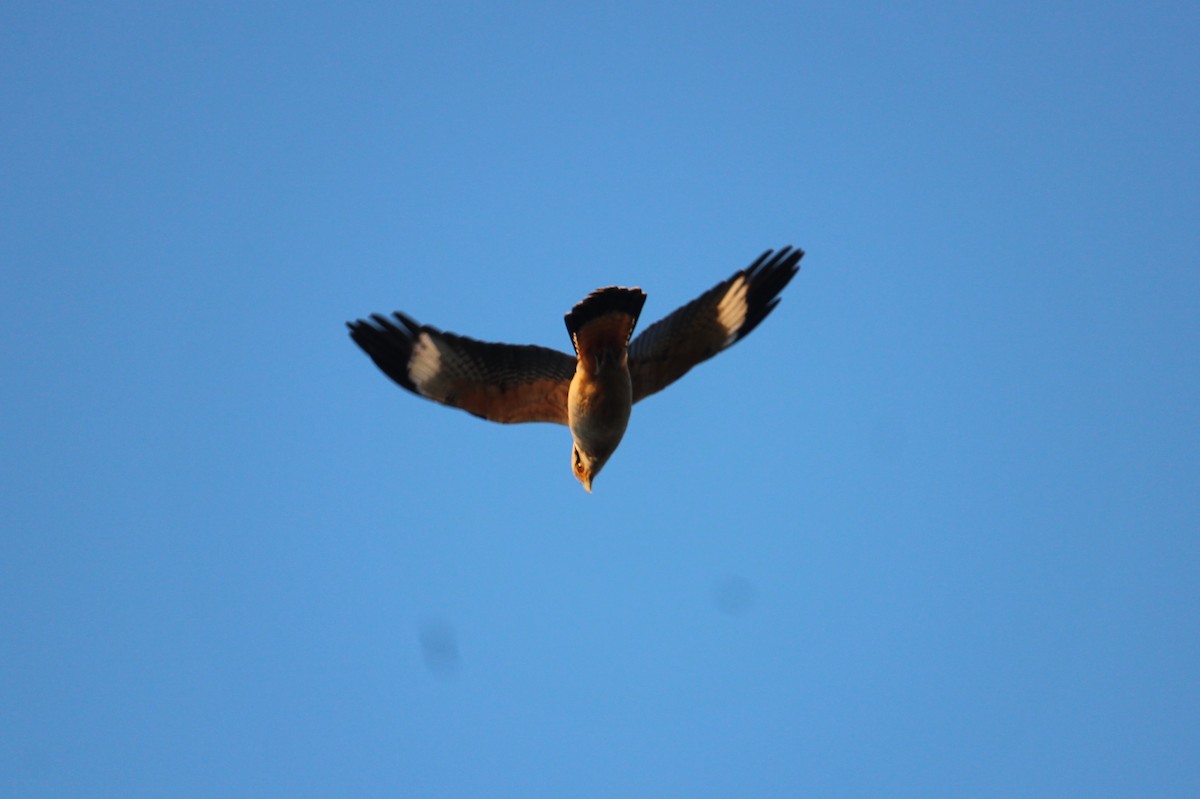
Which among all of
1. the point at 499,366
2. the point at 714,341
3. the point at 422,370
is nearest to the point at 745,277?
the point at 714,341

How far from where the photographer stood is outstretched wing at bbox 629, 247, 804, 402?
1077 cm

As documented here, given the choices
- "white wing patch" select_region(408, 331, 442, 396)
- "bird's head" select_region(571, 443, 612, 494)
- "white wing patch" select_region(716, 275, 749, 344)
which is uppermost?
"white wing patch" select_region(716, 275, 749, 344)

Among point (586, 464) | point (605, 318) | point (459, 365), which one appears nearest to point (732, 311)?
point (605, 318)

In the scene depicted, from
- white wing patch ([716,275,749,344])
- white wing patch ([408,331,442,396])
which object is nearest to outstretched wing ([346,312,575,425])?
white wing patch ([408,331,442,396])

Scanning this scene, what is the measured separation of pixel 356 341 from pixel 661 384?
300 centimetres

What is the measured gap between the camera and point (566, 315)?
33.3 feet

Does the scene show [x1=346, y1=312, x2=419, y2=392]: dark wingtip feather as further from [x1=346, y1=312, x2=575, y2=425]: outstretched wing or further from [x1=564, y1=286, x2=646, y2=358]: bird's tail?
[x1=564, y1=286, x2=646, y2=358]: bird's tail

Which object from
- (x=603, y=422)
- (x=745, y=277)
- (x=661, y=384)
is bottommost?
(x=603, y=422)

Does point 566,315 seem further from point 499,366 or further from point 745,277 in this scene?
point 745,277

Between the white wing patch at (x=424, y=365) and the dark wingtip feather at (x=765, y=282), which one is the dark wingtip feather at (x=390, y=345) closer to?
the white wing patch at (x=424, y=365)

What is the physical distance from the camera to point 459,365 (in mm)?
10508

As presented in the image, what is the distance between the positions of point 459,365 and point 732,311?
2.71 meters

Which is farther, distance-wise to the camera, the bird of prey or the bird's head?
the bird's head

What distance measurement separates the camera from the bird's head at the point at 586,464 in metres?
10.8
